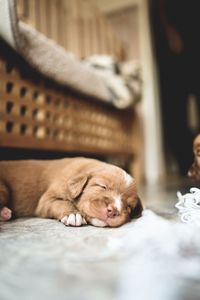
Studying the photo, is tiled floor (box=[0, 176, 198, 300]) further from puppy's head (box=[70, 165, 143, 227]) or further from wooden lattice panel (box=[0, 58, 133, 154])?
wooden lattice panel (box=[0, 58, 133, 154])

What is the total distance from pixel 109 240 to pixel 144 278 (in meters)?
0.33

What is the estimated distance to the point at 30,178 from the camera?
1572 millimetres

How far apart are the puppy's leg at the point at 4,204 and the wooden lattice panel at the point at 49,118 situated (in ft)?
1.37

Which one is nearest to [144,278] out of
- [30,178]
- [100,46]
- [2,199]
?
[2,199]

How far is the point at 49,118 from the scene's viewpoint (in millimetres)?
2191

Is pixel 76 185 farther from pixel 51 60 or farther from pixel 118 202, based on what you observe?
pixel 51 60

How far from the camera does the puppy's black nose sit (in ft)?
3.96

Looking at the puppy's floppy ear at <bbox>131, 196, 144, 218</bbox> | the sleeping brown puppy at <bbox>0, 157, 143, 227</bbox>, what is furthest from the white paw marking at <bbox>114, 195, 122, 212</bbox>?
the puppy's floppy ear at <bbox>131, 196, 144, 218</bbox>

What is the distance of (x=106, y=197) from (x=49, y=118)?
107 centimetres

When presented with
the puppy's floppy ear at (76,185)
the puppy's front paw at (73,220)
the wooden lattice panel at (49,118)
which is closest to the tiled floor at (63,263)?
the puppy's front paw at (73,220)

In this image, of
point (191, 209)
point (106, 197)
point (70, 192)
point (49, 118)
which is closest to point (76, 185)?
point (70, 192)

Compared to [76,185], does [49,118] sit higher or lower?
higher

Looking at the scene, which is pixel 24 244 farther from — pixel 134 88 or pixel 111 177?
pixel 134 88

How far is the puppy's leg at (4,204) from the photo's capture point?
1.37 metres
